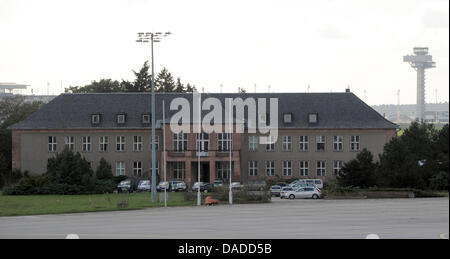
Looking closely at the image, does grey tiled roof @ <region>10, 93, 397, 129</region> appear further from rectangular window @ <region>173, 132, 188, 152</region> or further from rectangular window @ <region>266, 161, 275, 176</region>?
rectangular window @ <region>266, 161, 275, 176</region>

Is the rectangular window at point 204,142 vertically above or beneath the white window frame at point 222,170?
above

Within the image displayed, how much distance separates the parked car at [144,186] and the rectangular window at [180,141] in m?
8.31

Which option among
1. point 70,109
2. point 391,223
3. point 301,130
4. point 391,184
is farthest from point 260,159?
point 391,223

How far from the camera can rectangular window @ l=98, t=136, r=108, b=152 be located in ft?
345

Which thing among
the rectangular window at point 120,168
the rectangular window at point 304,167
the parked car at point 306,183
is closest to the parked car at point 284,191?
the parked car at point 306,183

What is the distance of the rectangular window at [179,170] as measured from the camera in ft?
334

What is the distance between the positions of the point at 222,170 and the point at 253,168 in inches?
241

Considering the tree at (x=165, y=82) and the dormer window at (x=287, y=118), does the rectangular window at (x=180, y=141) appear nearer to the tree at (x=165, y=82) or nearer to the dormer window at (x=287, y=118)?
the dormer window at (x=287, y=118)

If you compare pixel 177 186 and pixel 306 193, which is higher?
pixel 306 193

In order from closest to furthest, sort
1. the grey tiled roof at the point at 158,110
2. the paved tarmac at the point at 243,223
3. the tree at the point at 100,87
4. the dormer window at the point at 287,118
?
the paved tarmac at the point at 243,223 < the grey tiled roof at the point at 158,110 < the dormer window at the point at 287,118 < the tree at the point at 100,87

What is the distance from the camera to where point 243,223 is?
42.1 meters

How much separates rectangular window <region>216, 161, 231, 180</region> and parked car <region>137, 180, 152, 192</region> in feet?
36.8

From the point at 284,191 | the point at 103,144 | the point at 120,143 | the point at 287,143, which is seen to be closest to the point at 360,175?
the point at 284,191

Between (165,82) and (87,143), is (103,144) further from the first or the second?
(165,82)
